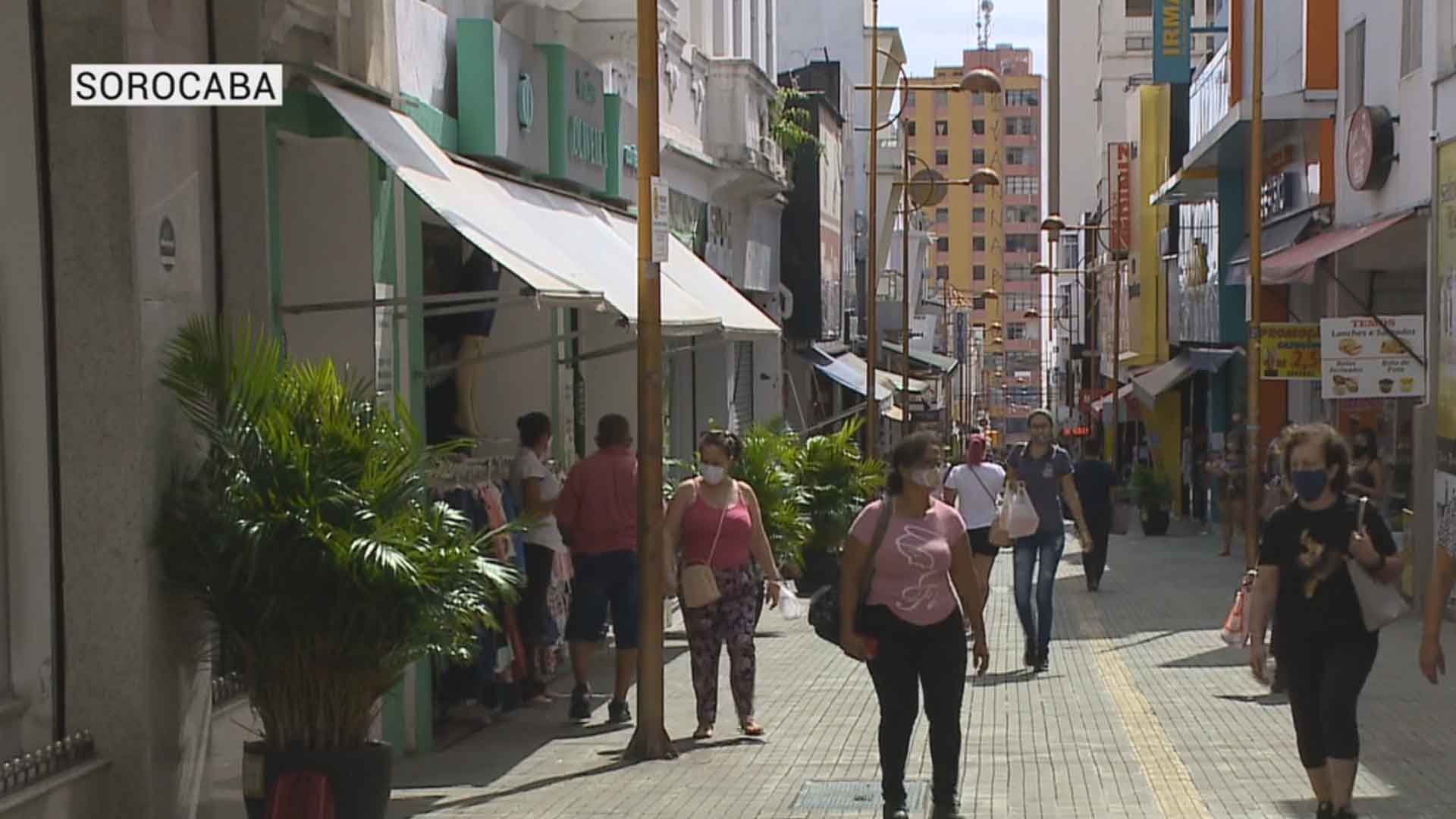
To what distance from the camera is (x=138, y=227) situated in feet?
25.6

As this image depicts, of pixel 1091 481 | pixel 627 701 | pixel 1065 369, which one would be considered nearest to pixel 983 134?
pixel 1065 369

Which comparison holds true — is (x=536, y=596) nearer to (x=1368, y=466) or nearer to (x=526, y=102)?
(x=526, y=102)

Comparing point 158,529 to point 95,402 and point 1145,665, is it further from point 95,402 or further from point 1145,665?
point 1145,665

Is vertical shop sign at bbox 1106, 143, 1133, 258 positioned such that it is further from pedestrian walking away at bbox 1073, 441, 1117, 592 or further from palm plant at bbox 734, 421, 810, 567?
palm plant at bbox 734, 421, 810, 567

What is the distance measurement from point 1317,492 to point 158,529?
4.55 m

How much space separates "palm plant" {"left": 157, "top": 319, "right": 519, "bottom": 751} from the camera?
300 inches

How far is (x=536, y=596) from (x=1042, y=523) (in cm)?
441

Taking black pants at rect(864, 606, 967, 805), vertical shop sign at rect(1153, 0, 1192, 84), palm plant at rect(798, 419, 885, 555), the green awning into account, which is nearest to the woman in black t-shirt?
black pants at rect(864, 606, 967, 805)

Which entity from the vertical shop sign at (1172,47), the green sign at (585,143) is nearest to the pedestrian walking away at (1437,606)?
the green sign at (585,143)

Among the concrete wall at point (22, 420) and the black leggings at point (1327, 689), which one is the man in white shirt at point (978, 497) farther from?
the concrete wall at point (22, 420)

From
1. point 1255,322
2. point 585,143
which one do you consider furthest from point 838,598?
point 1255,322

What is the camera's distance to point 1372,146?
78.5ft

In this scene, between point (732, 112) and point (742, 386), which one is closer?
point (732, 112)

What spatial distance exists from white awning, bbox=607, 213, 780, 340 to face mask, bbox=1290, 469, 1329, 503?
6872 millimetres
